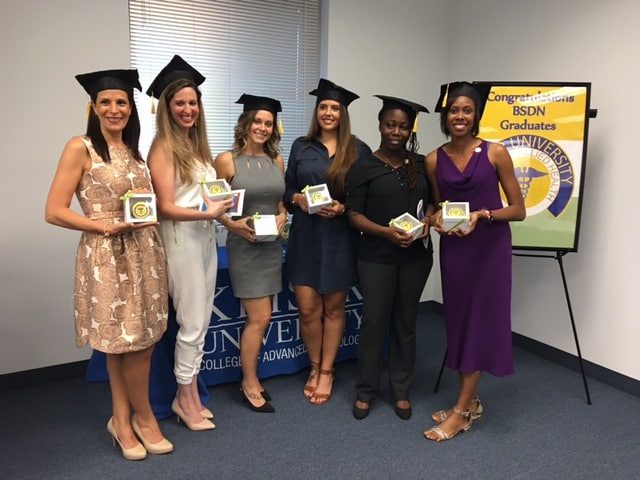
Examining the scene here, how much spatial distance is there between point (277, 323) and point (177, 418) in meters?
0.80

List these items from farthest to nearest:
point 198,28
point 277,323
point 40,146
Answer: point 198,28
point 277,323
point 40,146

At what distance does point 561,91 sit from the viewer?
302 centimetres

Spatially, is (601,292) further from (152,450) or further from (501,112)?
(152,450)

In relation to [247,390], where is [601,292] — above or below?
above

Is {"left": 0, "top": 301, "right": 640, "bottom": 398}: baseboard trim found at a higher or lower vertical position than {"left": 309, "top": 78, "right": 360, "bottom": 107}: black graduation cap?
lower

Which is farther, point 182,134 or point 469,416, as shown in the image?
point 469,416

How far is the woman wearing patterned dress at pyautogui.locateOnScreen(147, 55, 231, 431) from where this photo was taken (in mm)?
2297

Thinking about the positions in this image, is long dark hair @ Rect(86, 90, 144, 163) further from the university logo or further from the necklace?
the university logo

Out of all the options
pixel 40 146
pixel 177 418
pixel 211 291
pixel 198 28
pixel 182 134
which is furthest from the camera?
pixel 198 28

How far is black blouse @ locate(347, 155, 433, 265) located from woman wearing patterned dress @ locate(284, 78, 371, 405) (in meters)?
0.13

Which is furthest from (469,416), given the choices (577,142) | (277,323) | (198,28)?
(198,28)

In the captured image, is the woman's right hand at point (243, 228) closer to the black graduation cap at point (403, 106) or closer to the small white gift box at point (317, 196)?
the small white gift box at point (317, 196)

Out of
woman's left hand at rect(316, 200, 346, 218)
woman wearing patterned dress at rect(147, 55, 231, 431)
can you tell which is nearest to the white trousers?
woman wearing patterned dress at rect(147, 55, 231, 431)

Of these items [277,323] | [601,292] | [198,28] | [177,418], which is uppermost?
[198,28]
